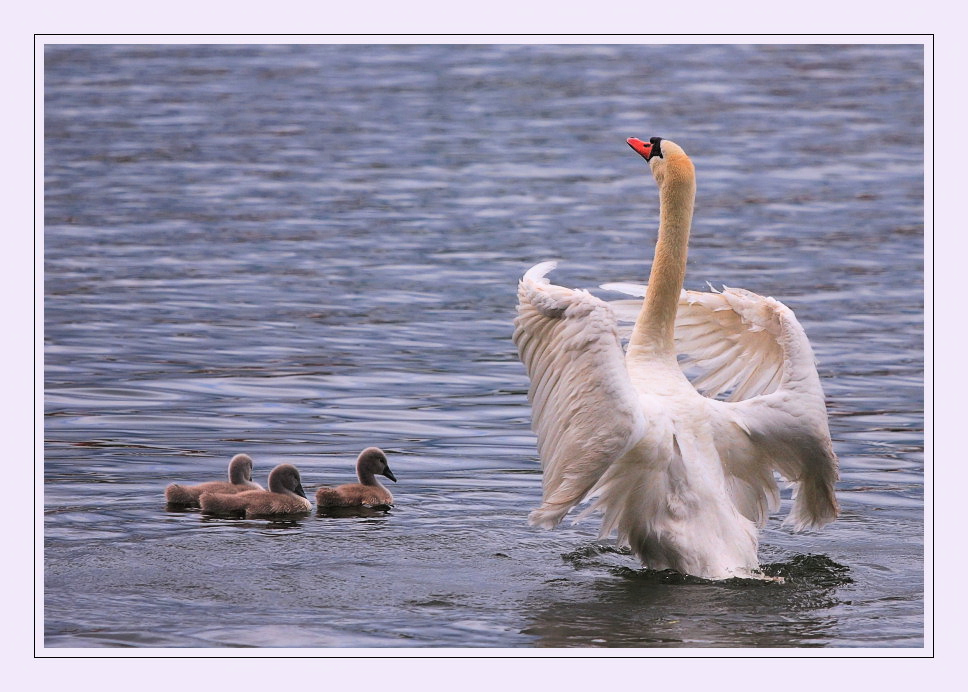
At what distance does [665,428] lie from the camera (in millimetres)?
8531

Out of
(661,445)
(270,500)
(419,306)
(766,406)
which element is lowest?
(270,500)

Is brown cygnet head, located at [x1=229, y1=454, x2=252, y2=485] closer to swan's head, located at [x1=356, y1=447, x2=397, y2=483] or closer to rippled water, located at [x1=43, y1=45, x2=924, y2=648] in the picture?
rippled water, located at [x1=43, y1=45, x2=924, y2=648]

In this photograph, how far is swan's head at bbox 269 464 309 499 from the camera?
32.9 ft

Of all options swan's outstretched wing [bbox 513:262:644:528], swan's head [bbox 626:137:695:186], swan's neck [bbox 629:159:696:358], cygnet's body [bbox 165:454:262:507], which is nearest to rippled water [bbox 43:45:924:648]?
cygnet's body [bbox 165:454:262:507]

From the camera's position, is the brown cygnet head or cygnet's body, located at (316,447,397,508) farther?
the brown cygnet head

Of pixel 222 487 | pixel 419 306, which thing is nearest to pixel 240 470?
pixel 222 487

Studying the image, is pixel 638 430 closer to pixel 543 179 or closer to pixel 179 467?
pixel 179 467

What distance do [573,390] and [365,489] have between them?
2267 millimetres

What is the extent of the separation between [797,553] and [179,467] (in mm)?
3834

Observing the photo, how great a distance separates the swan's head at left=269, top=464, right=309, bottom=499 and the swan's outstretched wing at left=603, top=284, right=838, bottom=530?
7.05ft

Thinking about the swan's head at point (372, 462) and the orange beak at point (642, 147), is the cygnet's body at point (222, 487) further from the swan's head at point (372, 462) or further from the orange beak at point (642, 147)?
the orange beak at point (642, 147)

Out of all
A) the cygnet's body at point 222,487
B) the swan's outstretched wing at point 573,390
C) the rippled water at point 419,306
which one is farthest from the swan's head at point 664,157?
the cygnet's body at point 222,487

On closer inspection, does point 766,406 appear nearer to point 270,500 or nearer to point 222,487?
point 270,500
